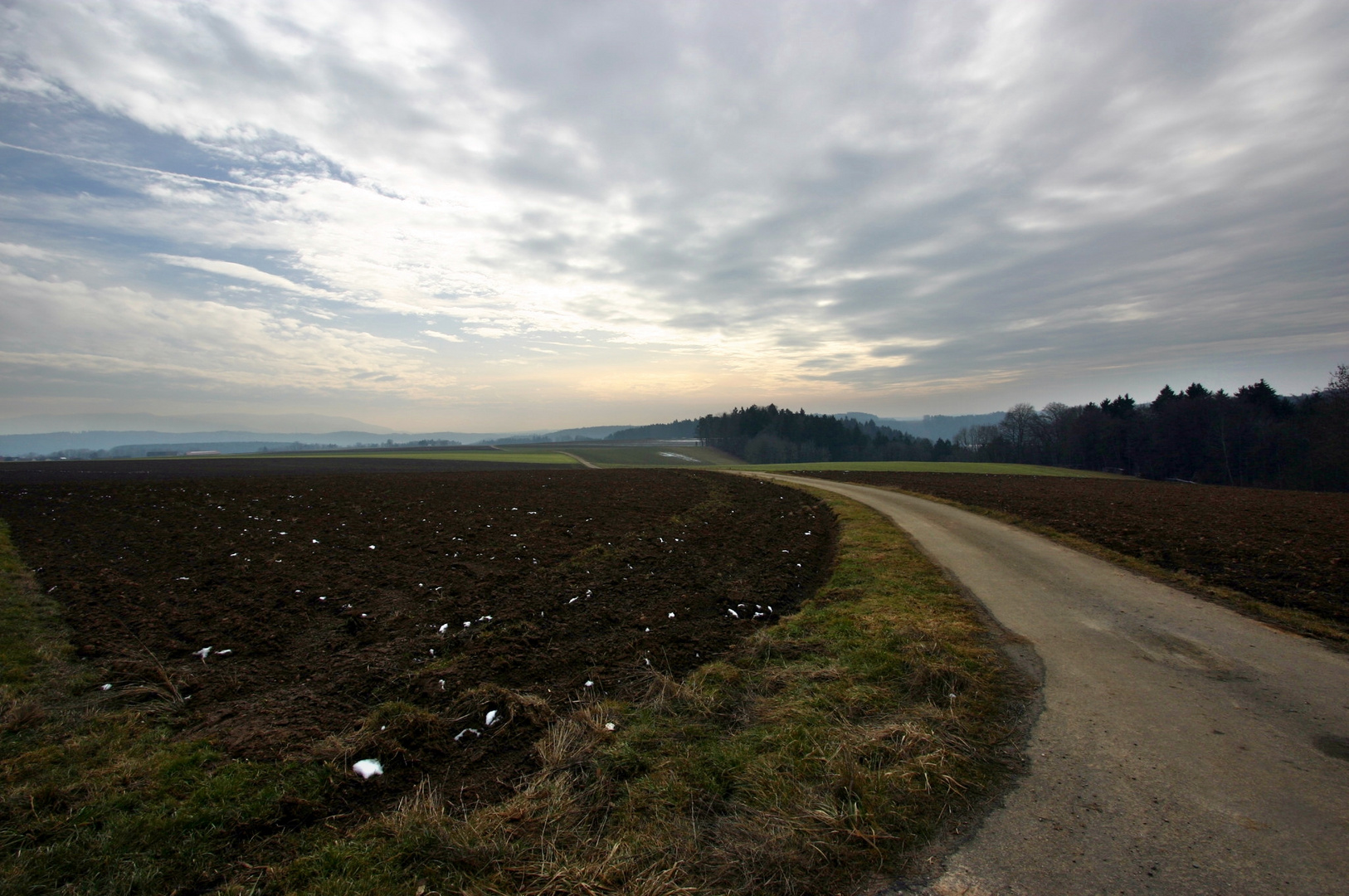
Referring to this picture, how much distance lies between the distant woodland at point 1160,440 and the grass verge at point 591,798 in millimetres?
65490

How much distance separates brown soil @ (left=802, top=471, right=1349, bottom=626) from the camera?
9930 mm

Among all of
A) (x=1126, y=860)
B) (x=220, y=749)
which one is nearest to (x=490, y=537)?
(x=220, y=749)

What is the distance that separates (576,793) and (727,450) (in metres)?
118

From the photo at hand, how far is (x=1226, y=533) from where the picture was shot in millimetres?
14945

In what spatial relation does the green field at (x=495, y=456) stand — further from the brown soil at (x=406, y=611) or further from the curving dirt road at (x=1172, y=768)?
the curving dirt road at (x=1172, y=768)

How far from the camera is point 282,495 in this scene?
89.1ft

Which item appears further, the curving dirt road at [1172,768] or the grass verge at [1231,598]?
the grass verge at [1231,598]

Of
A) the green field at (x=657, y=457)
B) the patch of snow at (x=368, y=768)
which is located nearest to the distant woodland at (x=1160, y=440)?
the green field at (x=657, y=457)

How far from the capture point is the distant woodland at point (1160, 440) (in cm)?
4922

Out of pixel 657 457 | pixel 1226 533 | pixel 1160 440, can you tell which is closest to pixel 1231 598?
pixel 1226 533

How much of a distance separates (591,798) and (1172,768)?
4.78 m

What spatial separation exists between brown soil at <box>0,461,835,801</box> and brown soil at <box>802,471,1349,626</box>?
769 centimetres

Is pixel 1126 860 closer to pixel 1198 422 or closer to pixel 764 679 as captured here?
pixel 764 679

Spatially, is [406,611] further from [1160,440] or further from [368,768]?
[1160,440]
